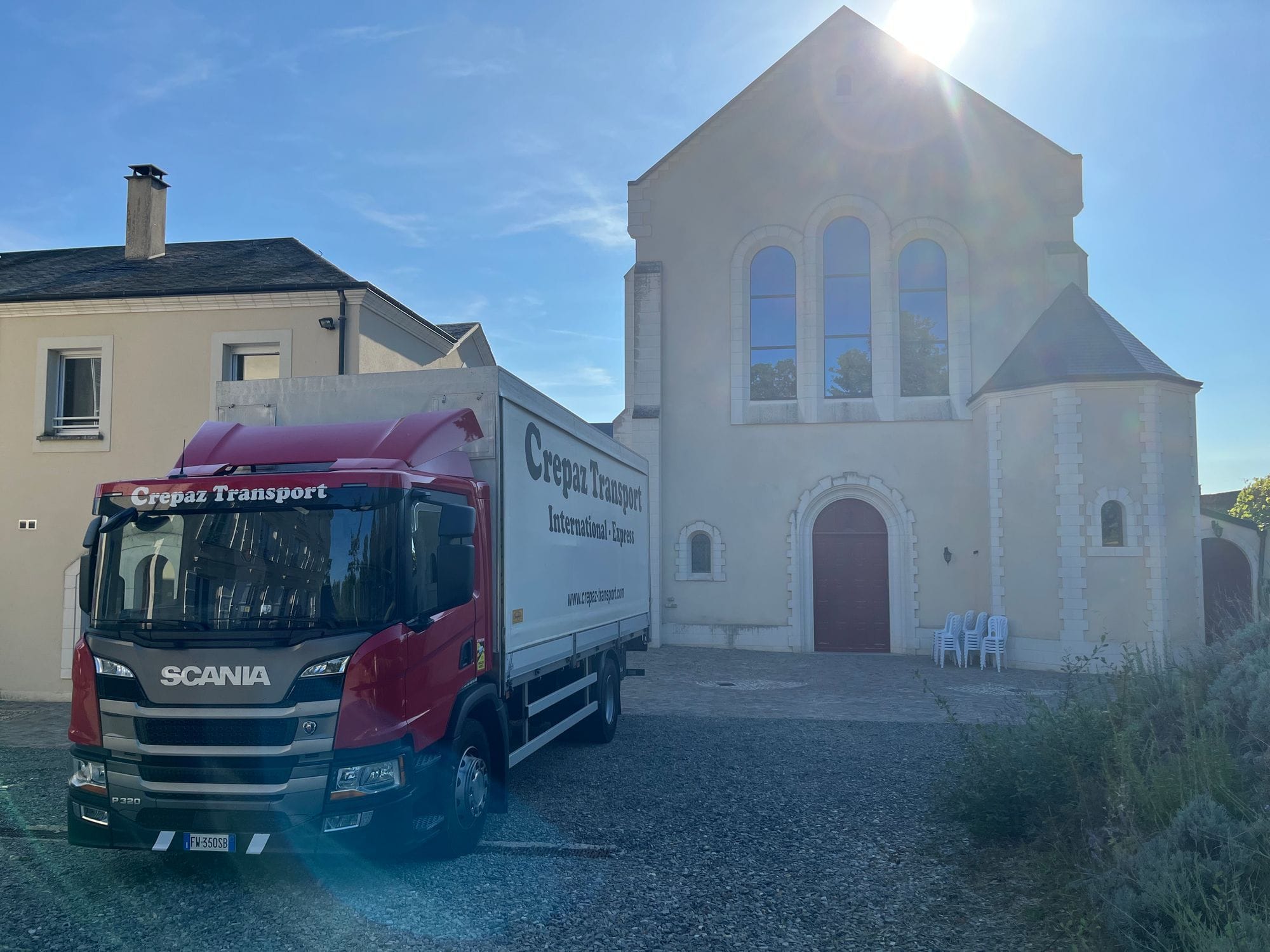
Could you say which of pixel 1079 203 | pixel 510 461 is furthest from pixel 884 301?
pixel 510 461

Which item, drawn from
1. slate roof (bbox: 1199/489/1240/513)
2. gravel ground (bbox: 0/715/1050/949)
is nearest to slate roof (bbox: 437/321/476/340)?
gravel ground (bbox: 0/715/1050/949)

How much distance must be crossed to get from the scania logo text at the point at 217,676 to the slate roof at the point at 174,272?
29.6ft

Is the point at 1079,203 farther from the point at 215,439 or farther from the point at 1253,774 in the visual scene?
the point at 215,439

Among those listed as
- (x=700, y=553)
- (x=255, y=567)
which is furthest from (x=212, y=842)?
(x=700, y=553)

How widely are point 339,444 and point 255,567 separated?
1131mm

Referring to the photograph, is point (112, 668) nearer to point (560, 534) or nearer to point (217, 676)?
point (217, 676)

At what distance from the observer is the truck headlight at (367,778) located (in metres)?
4.80

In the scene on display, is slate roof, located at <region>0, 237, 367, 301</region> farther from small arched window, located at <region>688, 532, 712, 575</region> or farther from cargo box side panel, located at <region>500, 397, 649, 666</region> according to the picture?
small arched window, located at <region>688, 532, 712, 575</region>

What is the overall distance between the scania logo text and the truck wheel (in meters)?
1.25

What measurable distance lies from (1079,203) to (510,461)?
16.2m

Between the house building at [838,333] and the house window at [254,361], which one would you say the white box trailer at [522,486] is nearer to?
the house window at [254,361]

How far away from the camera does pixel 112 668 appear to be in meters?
5.00

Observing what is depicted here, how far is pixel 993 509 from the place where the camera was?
1698 centimetres

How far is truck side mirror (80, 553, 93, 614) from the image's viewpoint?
5133 mm
